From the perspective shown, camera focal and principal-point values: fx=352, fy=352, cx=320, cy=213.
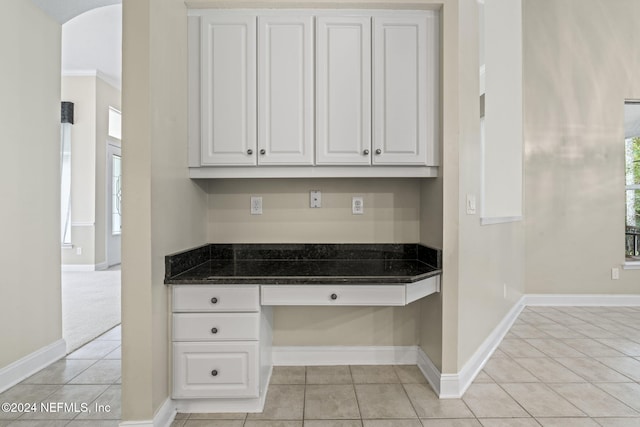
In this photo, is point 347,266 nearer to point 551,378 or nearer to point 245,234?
point 245,234

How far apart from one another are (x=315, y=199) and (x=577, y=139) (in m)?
3.42

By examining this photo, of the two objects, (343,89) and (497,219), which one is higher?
(343,89)

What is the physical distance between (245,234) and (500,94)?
287 cm

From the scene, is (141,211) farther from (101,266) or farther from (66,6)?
(101,266)

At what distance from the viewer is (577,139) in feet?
13.2

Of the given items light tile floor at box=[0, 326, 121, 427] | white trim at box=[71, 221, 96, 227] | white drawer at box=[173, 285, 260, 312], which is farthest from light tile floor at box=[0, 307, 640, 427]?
white trim at box=[71, 221, 96, 227]

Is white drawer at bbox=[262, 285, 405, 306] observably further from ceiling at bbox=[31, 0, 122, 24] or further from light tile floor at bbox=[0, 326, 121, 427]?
ceiling at bbox=[31, 0, 122, 24]

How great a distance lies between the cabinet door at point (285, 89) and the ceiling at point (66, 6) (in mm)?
1252

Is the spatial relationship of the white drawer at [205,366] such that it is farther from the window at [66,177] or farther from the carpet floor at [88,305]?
the window at [66,177]

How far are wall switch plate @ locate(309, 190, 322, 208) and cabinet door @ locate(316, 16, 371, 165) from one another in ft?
1.23

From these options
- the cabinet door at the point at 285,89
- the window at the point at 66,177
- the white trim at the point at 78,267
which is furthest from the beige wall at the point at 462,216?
the window at the point at 66,177

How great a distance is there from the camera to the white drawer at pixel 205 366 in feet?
6.25

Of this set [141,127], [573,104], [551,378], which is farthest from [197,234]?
[573,104]

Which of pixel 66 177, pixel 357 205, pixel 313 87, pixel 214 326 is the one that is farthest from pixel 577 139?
pixel 66 177
